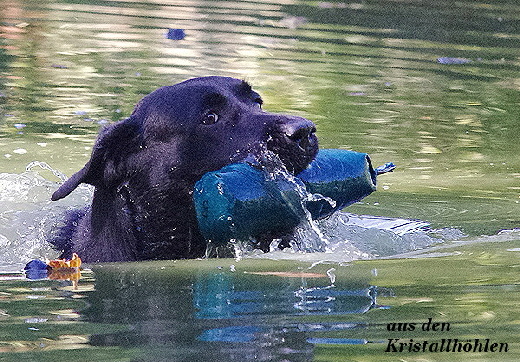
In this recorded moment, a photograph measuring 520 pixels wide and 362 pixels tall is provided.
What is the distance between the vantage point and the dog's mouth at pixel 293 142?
203 inches

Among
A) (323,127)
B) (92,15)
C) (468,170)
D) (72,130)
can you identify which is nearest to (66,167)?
(72,130)

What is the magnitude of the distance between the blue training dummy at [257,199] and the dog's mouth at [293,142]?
0.07 metres

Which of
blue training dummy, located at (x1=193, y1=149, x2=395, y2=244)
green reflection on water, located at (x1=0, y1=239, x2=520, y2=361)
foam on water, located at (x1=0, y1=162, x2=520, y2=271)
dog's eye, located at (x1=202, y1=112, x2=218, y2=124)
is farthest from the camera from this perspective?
dog's eye, located at (x1=202, y1=112, x2=218, y2=124)

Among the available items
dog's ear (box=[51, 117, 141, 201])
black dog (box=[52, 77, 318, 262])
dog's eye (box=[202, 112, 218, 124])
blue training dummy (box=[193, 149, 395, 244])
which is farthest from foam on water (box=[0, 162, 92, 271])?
dog's eye (box=[202, 112, 218, 124])

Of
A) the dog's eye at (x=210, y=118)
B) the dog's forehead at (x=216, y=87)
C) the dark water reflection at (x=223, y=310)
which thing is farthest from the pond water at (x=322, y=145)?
the dog's forehead at (x=216, y=87)

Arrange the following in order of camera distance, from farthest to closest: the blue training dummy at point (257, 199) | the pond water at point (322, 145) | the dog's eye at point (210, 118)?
the dog's eye at point (210, 118) → the blue training dummy at point (257, 199) → the pond water at point (322, 145)

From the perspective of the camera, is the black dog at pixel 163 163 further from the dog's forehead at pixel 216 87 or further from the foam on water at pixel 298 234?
the foam on water at pixel 298 234

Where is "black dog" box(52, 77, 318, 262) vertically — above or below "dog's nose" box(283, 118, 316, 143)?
below

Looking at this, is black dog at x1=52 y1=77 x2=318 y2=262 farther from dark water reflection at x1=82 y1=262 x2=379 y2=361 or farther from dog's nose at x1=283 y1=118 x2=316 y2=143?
dark water reflection at x1=82 y1=262 x2=379 y2=361

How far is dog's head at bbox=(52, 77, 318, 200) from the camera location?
5371 millimetres

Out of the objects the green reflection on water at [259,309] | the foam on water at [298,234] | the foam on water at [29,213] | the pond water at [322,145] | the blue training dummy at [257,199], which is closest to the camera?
the green reflection on water at [259,309]

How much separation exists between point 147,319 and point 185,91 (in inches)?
73.5

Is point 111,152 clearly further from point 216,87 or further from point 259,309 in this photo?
point 259,309

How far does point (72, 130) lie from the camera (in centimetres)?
924
